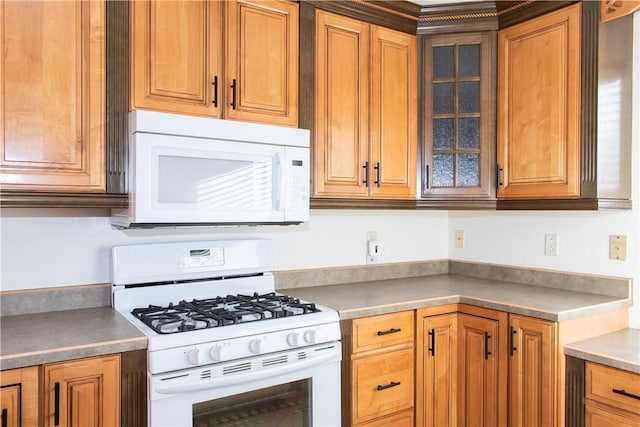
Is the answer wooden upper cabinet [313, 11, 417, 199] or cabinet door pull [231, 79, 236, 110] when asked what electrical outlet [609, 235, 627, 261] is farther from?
cabinet door pull [231, 79, 236, 110]

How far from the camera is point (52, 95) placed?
1.65 metres

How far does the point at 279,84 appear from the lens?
6.91ft

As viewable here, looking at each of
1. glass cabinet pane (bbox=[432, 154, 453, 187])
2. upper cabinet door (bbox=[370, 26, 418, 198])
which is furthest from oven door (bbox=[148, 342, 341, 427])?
glass cabinet pane (bbox=[432, 154, 453, 187])

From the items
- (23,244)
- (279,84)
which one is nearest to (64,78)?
(23,244)

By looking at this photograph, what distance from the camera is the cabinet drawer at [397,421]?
2.07m

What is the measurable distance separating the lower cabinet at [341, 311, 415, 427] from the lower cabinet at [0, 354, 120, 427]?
875 mm

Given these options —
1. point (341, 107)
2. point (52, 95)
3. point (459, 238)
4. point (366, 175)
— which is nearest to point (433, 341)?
point (366, 175)

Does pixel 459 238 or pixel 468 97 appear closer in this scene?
pixel 468 97

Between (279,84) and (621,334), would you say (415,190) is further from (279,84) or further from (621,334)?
(621,334)

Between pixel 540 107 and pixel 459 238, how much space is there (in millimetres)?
999

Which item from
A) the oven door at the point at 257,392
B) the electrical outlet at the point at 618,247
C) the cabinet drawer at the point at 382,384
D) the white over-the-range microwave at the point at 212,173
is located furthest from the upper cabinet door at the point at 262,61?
the electrical outlet at the point at 618,247

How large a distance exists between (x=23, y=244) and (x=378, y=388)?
60.5 inches

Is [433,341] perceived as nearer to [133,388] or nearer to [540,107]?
[540,107]

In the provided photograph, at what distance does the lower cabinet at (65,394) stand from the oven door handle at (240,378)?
0.14 meters
